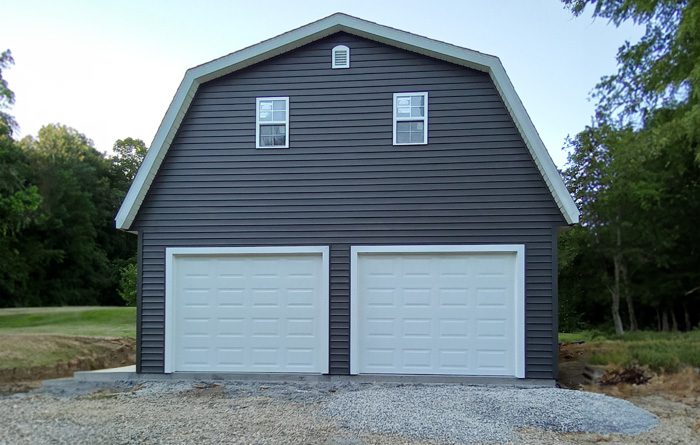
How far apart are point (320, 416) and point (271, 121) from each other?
5298mm

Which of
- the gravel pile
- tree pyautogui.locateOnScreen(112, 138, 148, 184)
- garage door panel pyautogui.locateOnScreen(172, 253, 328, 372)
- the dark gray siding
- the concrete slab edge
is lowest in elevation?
the concrete slab edge

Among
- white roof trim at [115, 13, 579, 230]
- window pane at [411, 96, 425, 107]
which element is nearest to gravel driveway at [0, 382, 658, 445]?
white roof trim at [115, 13, 579, 230]

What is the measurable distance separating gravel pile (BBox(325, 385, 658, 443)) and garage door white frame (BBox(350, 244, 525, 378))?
4.23ft

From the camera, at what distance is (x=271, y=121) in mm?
10516

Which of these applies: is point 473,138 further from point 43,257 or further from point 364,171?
point 43,257

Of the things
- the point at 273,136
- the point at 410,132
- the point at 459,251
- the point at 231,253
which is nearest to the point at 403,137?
the point at 410,132

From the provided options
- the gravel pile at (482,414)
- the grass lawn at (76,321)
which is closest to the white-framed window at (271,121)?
the gravel pile at (482,414)

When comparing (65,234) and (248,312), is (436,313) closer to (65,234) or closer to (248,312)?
(248,312)

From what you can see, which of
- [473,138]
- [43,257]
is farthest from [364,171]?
[43,257]

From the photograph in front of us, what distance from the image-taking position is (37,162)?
142ft

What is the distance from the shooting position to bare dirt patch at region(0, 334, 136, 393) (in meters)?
12.8

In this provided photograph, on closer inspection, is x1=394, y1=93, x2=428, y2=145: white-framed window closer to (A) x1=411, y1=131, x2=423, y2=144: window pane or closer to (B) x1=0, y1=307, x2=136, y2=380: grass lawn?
(A) x1=411, y1=131, x2=423, y2=144: window pane

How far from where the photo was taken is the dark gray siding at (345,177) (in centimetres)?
994

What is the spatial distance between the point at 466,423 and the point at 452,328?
334cm
